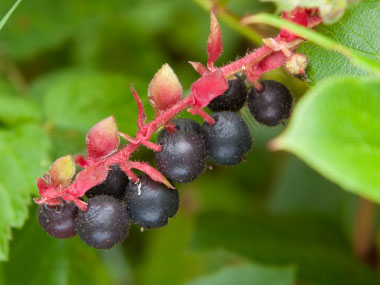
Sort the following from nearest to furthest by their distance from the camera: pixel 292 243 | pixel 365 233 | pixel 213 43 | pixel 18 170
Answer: pixel 213 43 < pixel 18 170 < pixel 365 233 < pixel 292 243

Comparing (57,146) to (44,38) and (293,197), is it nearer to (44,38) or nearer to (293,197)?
(44,38)

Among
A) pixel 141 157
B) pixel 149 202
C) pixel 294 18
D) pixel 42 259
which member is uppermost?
pixel 294 18

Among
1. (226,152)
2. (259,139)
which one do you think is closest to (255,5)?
(259,139)

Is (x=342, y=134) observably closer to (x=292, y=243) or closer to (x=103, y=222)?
(x=103, y=222)

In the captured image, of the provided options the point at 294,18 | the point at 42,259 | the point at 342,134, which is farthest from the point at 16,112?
the point at 342,134

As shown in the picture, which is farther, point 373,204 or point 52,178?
point 373,204

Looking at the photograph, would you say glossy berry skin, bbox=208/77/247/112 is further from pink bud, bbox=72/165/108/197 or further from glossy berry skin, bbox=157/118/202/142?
pink bud, bbox=72/165/108/197

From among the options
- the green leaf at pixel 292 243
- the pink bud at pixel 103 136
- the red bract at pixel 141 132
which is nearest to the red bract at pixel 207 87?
the red bract at pixel 141 132
